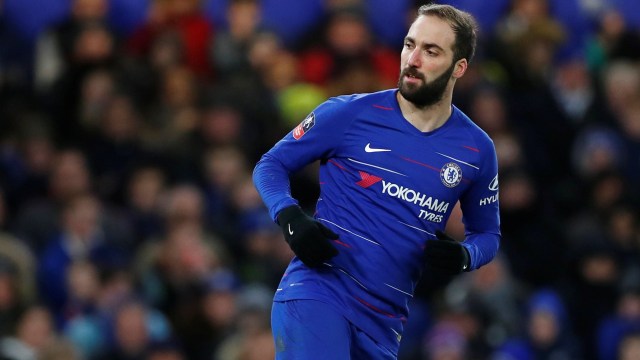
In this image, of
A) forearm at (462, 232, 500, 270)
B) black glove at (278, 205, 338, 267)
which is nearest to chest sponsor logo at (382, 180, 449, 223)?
forearm at (462, 232, 500, 270)

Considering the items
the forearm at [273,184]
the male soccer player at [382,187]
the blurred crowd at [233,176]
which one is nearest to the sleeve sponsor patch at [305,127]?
the male soccer player at [382,187]

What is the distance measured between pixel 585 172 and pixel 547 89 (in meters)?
1.12

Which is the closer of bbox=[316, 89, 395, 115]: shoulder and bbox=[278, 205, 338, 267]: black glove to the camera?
bbox=[278, 205, 338, 267]: black glove

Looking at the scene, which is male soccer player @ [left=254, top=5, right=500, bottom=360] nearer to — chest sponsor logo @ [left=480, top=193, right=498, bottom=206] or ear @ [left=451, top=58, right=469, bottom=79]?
ear @ [left=451, top=58, right=469, bottom=79]

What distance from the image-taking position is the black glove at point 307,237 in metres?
5.20

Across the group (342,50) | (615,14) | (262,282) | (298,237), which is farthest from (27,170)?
(615,14)

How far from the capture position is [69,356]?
A: 8555 millimetres

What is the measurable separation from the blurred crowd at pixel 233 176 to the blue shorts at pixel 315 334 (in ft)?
11.7

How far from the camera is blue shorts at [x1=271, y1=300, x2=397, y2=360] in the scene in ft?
17.4

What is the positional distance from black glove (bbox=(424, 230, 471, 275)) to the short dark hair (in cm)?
79

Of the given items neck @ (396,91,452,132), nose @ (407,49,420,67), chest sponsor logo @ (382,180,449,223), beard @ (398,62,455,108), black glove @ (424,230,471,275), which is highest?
nose @ (407,49,420,67)

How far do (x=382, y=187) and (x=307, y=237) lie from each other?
0.50 metres

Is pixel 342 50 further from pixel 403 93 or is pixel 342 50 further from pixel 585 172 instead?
pixel 403 93

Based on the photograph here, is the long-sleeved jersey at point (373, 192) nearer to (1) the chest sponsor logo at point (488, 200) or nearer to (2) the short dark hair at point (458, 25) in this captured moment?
(1) the chest sponsor logo at point (488, 200)
